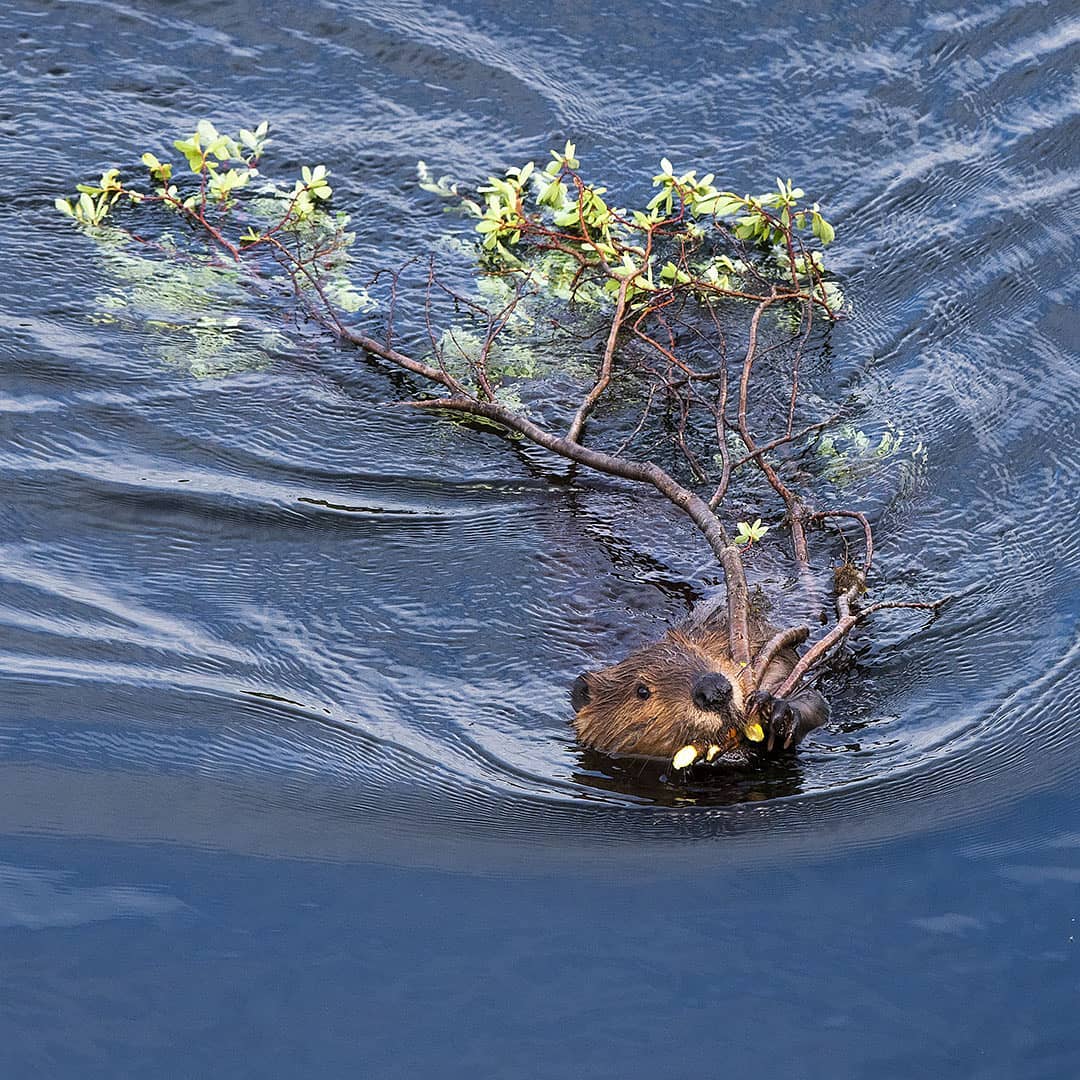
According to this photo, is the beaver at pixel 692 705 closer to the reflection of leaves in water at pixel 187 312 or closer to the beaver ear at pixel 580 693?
the beaver ear at pixel 580 693

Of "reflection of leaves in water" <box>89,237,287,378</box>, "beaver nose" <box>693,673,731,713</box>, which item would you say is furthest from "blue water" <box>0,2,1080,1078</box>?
"beaver nose" <box>693,673,731,713</box>

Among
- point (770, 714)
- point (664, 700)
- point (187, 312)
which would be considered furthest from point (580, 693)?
point (187, 312)

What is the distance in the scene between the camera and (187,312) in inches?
276

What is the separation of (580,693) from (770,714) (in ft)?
1.99

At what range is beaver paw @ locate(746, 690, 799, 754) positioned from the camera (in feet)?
14.5

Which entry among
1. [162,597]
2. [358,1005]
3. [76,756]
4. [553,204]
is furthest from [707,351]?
[358,1005]

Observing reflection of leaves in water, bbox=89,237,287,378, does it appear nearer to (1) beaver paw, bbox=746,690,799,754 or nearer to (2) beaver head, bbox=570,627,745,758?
(2) beaver head, bbox=570,627,745,758

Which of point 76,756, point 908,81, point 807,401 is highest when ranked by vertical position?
point 908,81

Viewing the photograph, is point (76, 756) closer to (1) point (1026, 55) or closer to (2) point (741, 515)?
(2) point (741, 515)

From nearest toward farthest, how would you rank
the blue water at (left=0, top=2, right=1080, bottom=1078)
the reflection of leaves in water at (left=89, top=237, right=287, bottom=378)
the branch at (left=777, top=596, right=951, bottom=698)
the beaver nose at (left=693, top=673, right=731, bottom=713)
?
the blue water at (left=0, top=2, right=1080, bottom=1078) → the beaver nose at (left=693, top=673, right=731, bottom=713) → the branch at (left=777, top=596, right=951, bottom=698) → the reflection of leaves in water at (left=89, top=237, right=287, bottom=378)

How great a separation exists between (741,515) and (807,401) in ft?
3.23

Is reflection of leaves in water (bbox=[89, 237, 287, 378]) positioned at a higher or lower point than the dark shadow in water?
→ higher

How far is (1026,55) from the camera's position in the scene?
8844mm

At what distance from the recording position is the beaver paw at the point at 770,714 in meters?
4.43
